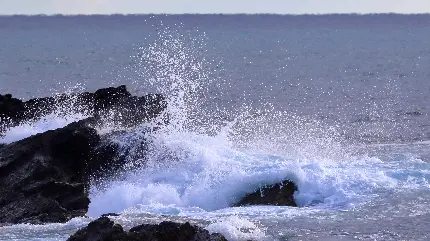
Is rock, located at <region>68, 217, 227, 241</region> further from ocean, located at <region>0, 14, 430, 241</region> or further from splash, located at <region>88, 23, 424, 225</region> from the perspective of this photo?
splash, located at <region>88, 23, 424, 225</region>

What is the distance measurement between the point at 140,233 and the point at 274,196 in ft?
19.5

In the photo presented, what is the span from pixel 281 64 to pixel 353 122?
129ft

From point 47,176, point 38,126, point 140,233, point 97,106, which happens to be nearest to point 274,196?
point 47,176

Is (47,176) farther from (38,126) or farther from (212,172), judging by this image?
(38,126)

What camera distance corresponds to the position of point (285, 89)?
165 feet

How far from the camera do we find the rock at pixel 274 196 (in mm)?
18812

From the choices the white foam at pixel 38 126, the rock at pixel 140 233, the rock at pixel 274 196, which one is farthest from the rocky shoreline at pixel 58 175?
the white foam at pixel 38 126

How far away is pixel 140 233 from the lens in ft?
44.4

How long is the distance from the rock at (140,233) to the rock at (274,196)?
5.09 metres

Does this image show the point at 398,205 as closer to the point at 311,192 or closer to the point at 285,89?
the point at 311,192

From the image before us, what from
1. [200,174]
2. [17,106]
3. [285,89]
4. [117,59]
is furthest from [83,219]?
[117,59]

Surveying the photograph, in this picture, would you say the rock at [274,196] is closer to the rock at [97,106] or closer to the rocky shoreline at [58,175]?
the rocky shoreline at [58,175]

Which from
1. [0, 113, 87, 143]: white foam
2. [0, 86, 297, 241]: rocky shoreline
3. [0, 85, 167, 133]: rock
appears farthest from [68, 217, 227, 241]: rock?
[0, 85, 167, 133]: rock

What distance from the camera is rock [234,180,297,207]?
61.7 feet
